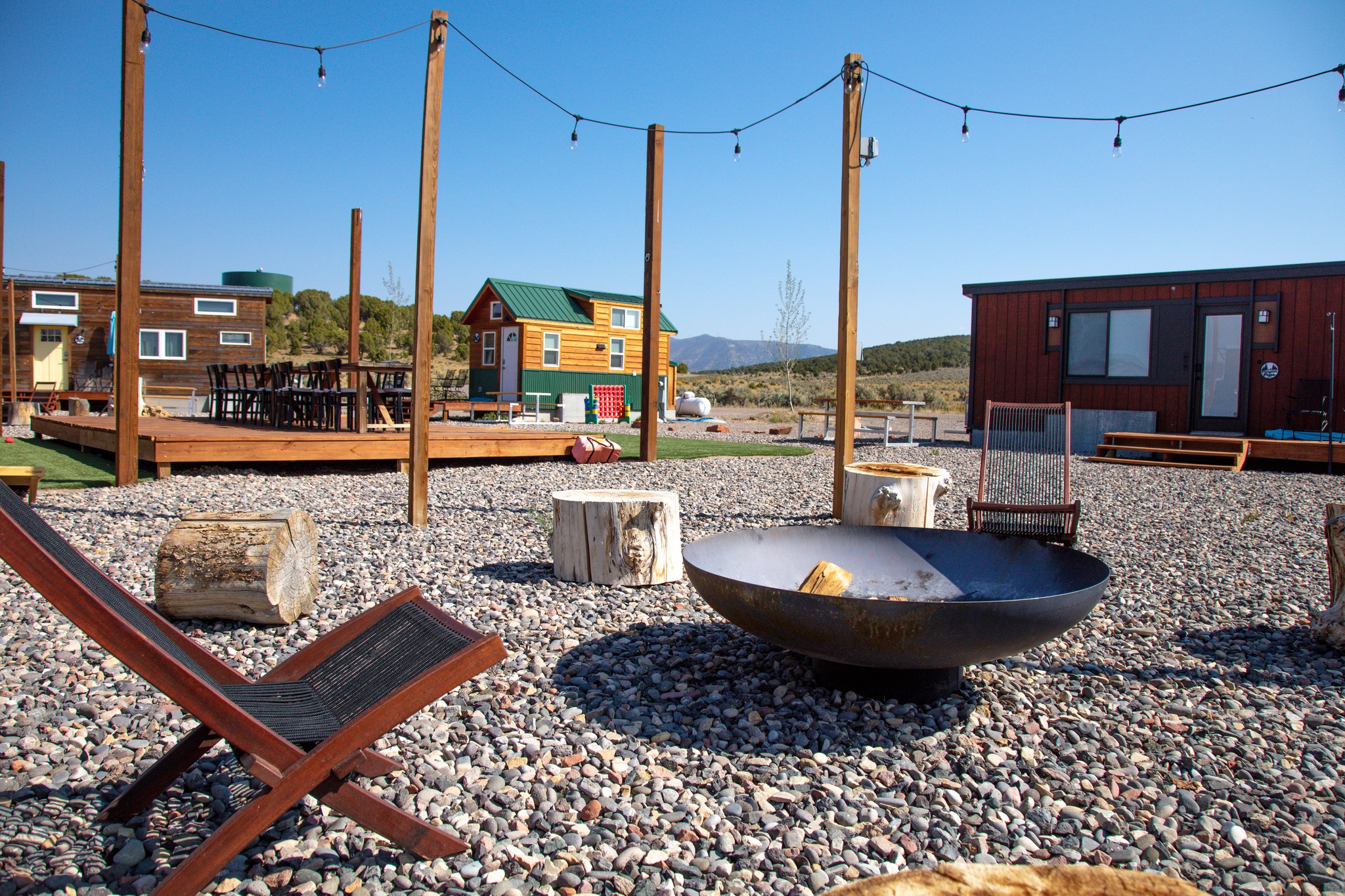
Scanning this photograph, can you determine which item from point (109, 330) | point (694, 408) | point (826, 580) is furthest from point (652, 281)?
point (109, 330)

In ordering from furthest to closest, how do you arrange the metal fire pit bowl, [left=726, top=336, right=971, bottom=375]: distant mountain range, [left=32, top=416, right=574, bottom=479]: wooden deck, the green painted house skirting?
[left=726, top=336, right=971, bottom=375]: distant mountain range → the green painted house skirting → [left=32, top=416, right=574, bottom=479]: wooden deck → the metal fire pit bowl

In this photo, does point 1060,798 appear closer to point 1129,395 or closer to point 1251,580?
point 1251,580

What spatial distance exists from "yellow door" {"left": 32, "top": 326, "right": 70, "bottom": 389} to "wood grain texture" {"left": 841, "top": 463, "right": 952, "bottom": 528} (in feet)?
82.1

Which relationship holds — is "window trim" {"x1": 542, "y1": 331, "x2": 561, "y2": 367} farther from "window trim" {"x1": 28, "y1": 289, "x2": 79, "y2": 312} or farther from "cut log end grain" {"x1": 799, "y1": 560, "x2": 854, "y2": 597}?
"cut log end grain" {"x1": 799, "y1": 560, "x2": 854, "y2": 597}

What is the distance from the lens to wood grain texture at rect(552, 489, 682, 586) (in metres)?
4.59

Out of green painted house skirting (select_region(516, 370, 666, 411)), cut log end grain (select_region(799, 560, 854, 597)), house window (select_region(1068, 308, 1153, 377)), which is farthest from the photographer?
green painted house skirting (select_region(516, 370, 666, 411))

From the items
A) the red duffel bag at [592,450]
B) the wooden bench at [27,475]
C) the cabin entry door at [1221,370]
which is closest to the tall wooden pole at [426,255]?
the wooden bench at [27,475]

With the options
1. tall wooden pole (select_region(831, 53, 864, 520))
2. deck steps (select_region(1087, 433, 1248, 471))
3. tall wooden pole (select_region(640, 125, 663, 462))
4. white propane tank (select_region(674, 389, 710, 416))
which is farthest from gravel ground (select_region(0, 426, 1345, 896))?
white propane tank (select_region(674, 389, 710, 416))

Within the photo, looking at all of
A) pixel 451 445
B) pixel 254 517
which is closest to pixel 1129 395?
pixel 451 445

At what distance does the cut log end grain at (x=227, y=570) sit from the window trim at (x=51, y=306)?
24.4 meters

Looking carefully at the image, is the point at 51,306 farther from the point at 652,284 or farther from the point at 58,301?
the point at 652,284

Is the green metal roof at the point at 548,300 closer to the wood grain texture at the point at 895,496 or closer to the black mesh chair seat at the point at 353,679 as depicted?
the wood grain texture at the point at 895,496

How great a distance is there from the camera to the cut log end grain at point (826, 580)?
10.7ft

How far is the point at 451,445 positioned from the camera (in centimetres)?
985
